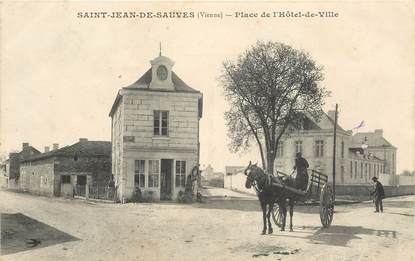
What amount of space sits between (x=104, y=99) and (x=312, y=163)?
91.2 ft

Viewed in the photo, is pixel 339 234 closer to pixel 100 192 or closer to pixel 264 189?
pixel 264 189

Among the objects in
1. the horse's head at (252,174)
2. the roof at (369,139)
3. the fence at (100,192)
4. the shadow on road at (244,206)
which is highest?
the roof at (369,139)

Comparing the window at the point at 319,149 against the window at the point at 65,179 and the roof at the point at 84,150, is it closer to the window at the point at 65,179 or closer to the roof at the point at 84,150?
the roof at the point at 84,150

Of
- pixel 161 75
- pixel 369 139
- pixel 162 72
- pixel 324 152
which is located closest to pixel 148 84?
pixel 161 75

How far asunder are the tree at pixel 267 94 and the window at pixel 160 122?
3.19 metres

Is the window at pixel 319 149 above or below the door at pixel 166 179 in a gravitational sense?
above

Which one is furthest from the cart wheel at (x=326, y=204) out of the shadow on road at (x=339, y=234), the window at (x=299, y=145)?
the window at (x=299, y=145)

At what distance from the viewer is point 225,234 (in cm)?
1109

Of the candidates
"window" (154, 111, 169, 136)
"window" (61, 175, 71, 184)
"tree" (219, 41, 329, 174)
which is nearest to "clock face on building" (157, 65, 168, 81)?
"window" (154, 111, 169, 136)

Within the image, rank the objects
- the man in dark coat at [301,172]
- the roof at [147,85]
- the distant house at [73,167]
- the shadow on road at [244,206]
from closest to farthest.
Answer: the man in dark coat at [301,172]
the shadow on road at [244,206]
the roof at [147,85]
the distant house at [73,167]

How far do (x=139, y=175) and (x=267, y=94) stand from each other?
7.76 meters

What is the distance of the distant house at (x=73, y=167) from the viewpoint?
105ft

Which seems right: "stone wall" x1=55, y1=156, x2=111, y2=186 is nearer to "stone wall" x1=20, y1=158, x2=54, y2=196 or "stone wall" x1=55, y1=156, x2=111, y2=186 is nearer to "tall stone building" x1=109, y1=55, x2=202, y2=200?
"stone wall" x1=20, y1=158, x2=54, y2=196

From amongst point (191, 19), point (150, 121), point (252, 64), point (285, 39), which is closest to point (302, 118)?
point (252, 64)
